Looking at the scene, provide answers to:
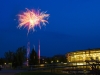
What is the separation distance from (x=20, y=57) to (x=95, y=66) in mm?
70397

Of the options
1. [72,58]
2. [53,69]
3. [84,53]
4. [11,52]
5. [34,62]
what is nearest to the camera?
[53,69]

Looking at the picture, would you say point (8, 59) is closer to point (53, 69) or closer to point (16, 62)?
point (16, 62)

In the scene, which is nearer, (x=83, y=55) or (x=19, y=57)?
(x=83, y=55)

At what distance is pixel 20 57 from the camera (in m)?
89.2

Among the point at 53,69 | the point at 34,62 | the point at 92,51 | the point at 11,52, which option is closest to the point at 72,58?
the point at 92,51

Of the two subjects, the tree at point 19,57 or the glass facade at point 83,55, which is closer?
the glass facade at point 83,55

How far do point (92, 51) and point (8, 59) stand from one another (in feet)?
136

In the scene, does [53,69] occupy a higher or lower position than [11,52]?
lower

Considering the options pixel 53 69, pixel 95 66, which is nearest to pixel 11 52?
pixel 53 69

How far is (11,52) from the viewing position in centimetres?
11069

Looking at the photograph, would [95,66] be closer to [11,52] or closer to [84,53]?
[84,53]

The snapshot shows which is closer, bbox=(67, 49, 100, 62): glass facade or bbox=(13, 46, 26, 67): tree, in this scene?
bbox=(67, 49, 100, 62): glass facade

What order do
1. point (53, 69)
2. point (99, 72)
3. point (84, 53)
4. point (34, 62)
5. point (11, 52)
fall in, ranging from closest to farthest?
point (99, 72) → point (53, 69) → point (34, 62) → point (84, 53) → point (11, 52)

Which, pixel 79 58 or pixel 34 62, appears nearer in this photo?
pixel 34 62
